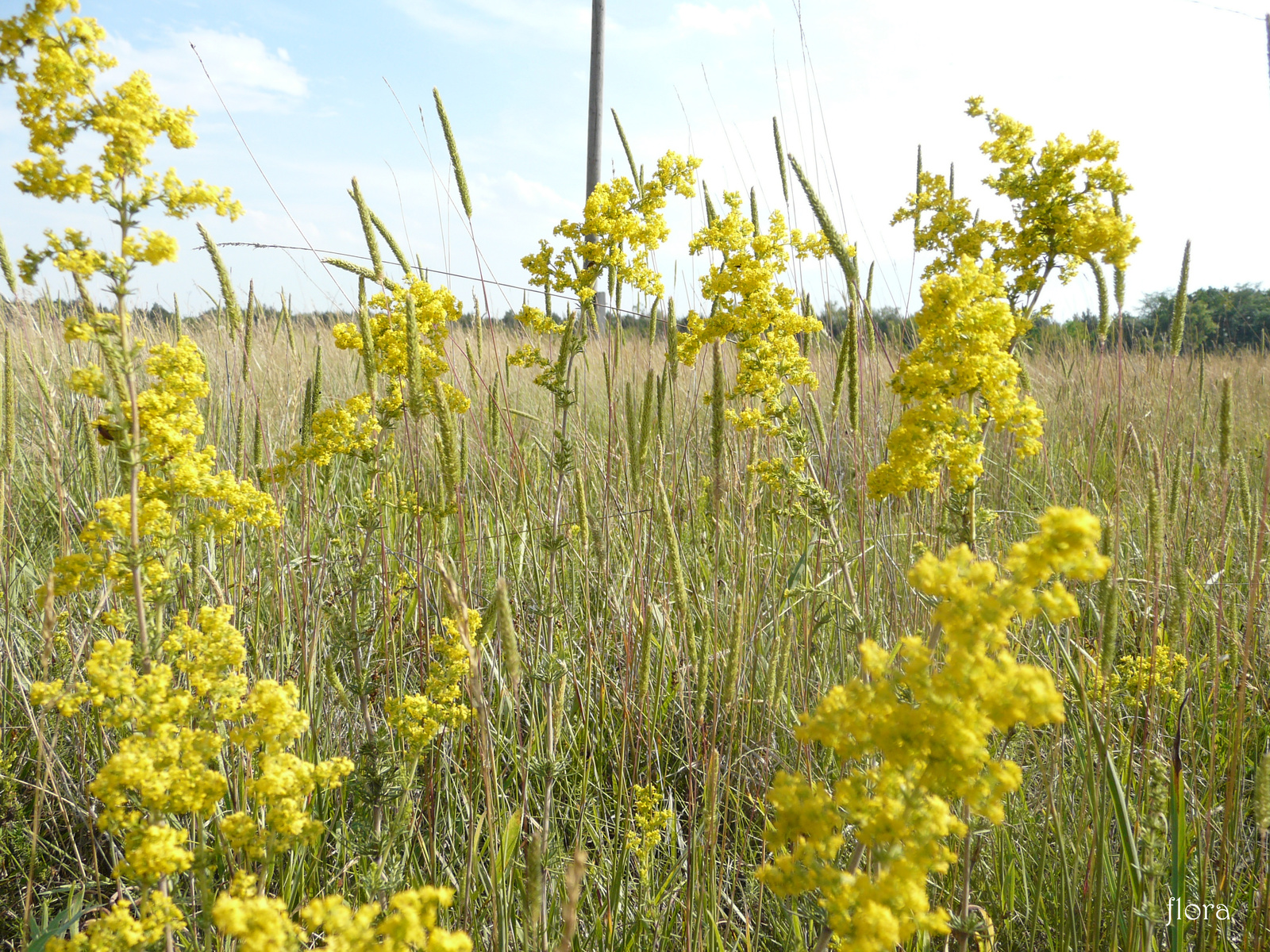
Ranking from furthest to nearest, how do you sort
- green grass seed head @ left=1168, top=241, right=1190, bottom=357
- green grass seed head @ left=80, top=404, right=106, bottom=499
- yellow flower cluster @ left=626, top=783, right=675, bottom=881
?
green grass seed head @ left=1168, top=241, right=1190, bottom=357 → green grass seed head @ left=80, top=404, right=106, bottom=499 → yellow flower cluster @ left=626, top=783, right=675, bottom=881

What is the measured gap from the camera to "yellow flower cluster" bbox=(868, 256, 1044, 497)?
1473 mm

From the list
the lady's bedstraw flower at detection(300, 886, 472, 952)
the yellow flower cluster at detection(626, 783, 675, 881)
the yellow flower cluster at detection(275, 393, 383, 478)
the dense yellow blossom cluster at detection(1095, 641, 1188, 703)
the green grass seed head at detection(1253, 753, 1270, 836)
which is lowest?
the yellow flower cluster at detection(626, 783, 675, 881)

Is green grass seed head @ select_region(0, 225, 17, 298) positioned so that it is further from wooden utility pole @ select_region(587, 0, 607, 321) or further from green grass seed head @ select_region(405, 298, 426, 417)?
wooden utility pole @ select_region(587, 0, 607, 321)

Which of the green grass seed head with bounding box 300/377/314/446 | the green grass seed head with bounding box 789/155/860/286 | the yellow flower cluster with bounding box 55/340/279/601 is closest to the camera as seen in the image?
the yellow flower cluster with bounding box 55/340/279/601

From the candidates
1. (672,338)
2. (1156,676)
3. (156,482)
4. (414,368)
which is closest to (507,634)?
(414,368)

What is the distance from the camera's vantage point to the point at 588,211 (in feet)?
8.38

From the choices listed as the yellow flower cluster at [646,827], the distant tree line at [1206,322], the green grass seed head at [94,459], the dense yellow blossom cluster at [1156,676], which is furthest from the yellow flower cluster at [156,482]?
the distant tree line at [1206,322]

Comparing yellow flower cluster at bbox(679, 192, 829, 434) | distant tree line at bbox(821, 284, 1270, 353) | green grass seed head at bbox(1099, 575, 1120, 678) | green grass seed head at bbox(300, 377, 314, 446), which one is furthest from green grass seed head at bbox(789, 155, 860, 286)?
distant tree line at bbox(821, 284, 1270, 353)

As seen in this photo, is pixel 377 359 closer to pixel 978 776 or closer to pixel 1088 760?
pixel 978 776

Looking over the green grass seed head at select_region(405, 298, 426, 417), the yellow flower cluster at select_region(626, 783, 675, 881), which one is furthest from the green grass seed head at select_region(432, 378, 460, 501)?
the yellow flower cluster at select_region(626, 783, 675, 881)

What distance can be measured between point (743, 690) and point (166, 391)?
1.88 m

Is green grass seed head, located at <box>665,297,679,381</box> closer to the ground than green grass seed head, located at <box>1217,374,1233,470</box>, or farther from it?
farther from it

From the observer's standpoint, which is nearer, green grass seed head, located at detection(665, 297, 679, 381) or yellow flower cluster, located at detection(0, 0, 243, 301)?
yellow flower cluster, located at detection(0, 0, 243, 301)

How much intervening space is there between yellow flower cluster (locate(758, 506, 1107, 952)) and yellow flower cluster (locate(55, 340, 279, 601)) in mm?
1153
